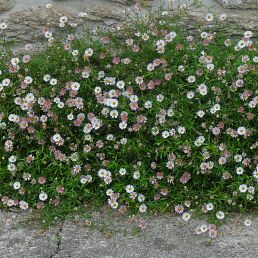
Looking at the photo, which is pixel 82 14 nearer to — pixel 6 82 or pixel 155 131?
pixel 6 82

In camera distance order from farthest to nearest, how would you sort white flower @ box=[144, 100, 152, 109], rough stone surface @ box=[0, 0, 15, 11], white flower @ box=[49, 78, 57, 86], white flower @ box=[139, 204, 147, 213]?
rough stone surface @ box=[0, 0, 15, 11] < white flower @ box=[49, 78, 57, 86] < white flower @ box=[144, 100, 152, 109] < white flower @ box=[139, 204, 147, 213]

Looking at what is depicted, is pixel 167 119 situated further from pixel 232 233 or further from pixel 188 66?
pixel 232 233

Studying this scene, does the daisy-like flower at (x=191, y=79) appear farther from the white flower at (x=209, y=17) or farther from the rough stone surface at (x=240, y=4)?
the rough stone surface at (x=240, y=4)

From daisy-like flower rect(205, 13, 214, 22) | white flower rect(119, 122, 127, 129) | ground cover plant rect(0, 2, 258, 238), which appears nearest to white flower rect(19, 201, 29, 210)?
ground cover plant rect(0, 2, 258, 238)

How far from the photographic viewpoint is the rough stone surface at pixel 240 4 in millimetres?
Result: 4203

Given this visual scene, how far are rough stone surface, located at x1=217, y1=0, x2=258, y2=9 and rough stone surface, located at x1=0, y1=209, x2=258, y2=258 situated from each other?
1765mm

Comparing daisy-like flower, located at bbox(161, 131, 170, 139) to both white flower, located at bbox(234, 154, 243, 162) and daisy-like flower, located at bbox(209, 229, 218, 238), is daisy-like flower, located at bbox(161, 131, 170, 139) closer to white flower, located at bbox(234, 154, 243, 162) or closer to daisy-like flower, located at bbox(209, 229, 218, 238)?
white flower, located at bbox(234, 154, 243, 162)

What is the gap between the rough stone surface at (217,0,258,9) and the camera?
4.20 m

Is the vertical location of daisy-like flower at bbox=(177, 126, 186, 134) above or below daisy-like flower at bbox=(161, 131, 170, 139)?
above

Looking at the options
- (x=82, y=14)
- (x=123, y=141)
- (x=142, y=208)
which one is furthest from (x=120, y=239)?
(x=82, y=14)

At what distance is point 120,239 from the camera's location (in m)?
3.16

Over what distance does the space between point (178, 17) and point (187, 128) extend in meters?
1.04

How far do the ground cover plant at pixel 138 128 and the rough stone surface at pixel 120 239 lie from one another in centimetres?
8

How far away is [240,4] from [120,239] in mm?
2173
